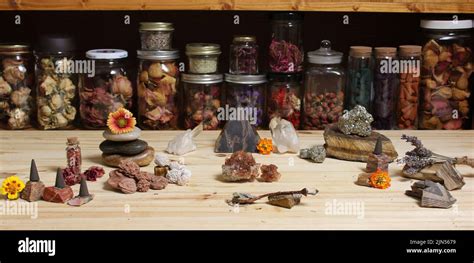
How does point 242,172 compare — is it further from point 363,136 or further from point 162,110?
point 162,110

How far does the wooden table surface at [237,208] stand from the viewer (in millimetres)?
1401

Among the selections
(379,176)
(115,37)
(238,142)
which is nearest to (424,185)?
(379,176)

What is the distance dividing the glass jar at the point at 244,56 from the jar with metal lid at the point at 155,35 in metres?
0.18

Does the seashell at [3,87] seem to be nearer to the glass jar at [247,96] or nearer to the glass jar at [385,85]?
the glass jar at [247,96]

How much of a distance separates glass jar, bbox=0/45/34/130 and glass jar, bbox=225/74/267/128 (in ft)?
1.83

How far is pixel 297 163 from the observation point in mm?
1831

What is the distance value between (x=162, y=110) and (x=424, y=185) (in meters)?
0.84

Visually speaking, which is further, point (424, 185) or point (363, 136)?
point (363, 136)

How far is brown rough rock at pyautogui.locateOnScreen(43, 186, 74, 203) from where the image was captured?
1.53m

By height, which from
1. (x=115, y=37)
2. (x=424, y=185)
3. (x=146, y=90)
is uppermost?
(x=115, y=37)

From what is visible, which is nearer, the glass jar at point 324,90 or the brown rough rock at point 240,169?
the brown rough rock at point 240,169

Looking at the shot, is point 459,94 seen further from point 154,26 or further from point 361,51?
point 154,26

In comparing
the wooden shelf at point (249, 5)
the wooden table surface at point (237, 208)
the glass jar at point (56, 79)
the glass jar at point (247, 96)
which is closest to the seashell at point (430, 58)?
the wooden shelf at point (249, 5)

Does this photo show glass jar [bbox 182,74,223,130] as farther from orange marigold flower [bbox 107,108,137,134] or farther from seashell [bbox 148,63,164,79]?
orange marigold flower [bbox 107,108,137,134]
